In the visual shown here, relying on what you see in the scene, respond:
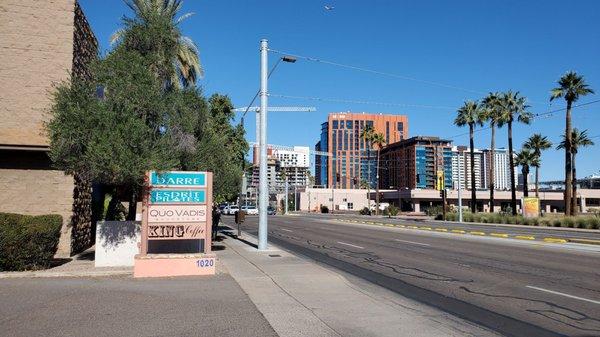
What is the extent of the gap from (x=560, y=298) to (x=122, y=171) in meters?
9.83

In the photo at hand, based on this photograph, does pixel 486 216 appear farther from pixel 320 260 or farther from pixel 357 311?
pixel 357 311

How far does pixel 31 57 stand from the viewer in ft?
52.4

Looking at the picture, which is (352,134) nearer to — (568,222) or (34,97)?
(568,222)

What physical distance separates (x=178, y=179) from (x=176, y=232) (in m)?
1.32

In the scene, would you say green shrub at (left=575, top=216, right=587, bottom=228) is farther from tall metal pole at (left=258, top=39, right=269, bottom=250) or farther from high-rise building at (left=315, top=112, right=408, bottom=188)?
high-rise building at (left=315, top=112, right=408, bottom=188)

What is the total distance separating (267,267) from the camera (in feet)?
46.2

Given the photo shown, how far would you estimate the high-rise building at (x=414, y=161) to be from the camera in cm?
10756

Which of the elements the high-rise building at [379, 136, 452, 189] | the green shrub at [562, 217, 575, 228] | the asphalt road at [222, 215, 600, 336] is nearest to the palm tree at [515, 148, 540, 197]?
the high-rise building at [379, 136, 452, 189]

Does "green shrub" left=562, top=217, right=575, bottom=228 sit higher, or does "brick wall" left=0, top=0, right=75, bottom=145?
"brick wall" left=0, top=0, right=75, bottom=145

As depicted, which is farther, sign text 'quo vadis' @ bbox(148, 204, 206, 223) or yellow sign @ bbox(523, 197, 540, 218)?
yellow sign @ bbox(523, 197, 540, 218)

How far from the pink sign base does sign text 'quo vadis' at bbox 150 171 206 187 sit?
1.85 meters

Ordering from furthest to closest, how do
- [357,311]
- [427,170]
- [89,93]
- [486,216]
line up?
[427,170] < [486,216] < [89,93] < [357,311]

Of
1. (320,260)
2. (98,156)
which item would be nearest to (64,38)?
(98,156)

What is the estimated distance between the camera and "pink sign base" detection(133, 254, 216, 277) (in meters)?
11.7
